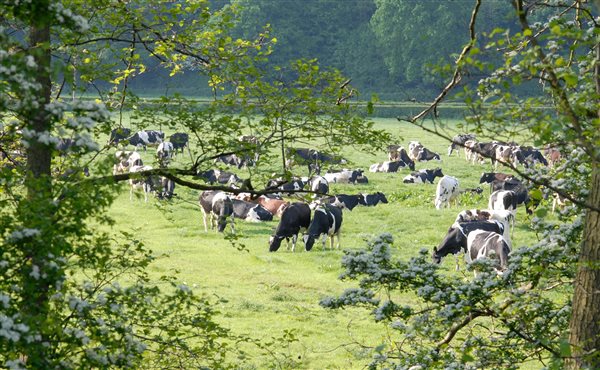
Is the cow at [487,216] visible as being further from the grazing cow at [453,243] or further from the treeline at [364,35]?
the treeline at [364,35]

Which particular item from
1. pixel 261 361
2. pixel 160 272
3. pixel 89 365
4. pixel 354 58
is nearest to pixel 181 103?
pixel 89 365

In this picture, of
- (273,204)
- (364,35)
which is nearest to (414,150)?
(273,204)

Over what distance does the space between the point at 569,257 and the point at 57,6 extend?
5.39 m

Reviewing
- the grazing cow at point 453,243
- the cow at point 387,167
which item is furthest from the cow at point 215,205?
the cow at point 387,167

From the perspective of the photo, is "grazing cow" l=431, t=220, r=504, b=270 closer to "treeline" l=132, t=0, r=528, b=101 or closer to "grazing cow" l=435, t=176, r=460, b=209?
"grazing cow" l=435, t=176, r=460, b=209

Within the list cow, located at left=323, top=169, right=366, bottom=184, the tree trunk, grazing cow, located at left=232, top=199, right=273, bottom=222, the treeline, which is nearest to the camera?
the tree trunk

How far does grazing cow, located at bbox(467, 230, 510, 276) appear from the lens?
23094 mm

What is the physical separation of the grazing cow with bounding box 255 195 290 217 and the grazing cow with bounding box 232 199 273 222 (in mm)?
Result: 383

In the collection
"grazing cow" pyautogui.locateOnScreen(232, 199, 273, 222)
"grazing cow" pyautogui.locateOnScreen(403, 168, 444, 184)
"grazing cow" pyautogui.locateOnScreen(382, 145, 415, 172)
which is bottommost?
"grazing cow" pyautogui.locateOnScreen(232, 199, 273, 222)

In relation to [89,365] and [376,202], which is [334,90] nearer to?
[89,365]

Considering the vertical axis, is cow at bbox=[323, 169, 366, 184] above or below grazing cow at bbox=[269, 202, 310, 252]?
above

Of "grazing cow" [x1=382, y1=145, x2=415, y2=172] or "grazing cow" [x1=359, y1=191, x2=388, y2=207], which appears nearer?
"grazing cow" [x1=359, y1=191, x2=388, y2=207]

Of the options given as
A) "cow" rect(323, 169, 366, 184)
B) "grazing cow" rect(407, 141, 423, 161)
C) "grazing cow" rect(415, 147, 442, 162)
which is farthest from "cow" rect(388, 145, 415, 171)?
"cow" rect(323, 169, 366, 184)

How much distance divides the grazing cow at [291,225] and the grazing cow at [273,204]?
9.88ft
